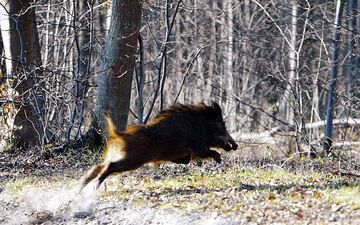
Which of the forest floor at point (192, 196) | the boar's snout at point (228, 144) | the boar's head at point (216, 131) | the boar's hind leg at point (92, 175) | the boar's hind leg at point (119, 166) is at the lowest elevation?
the forest floor at point (192, 196)

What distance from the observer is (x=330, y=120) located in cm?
1636

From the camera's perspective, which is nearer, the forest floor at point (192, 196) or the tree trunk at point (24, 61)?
the forest floor at point (192, 196)

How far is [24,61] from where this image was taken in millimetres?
16344

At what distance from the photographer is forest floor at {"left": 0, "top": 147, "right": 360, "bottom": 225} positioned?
9.00 m

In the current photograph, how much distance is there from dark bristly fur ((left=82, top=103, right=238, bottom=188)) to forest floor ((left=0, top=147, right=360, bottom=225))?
41cm

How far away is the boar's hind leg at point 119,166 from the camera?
33.8ft

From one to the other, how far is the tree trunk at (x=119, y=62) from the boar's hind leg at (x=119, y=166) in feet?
16.2

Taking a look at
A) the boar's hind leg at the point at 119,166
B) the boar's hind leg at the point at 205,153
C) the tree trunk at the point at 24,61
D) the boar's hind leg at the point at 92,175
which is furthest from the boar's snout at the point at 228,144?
the tree trunk at the point at 24,61

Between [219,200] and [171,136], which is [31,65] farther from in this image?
[219,200]

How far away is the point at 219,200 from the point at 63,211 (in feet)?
6.44

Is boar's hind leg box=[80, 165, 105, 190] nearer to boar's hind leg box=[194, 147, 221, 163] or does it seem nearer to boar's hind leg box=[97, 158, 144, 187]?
boar's hind leg box=[97, 158, 144, 187]

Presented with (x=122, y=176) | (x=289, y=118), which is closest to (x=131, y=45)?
(x=122, y=176)

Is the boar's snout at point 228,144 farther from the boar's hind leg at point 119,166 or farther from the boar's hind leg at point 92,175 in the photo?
the boar's hind leg at point 92,175

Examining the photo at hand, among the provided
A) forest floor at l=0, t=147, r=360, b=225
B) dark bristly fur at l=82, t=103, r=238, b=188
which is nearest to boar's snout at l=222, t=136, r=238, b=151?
dark bristly fur at l=82, t=103, r=238, b=188
